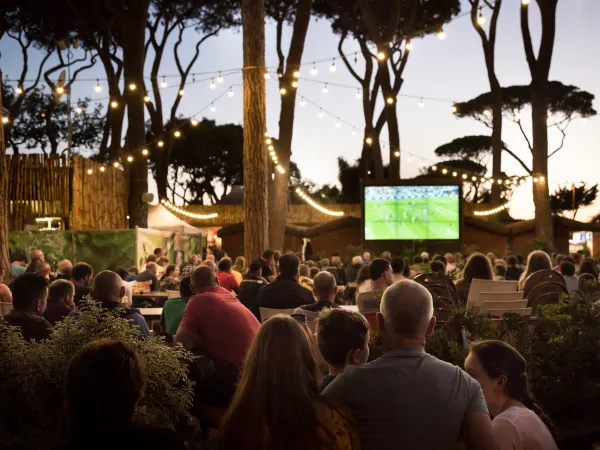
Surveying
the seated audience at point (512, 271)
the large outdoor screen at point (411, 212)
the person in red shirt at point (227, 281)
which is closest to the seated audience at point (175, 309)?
the person in red shirt at point (227, 281)

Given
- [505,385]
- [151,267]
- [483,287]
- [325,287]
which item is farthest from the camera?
[151,267]

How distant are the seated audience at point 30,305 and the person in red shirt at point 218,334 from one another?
77cm

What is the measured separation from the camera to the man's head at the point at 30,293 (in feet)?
14.3

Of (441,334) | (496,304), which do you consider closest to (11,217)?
(496,304)

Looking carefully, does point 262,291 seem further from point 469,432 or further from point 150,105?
point 150,105

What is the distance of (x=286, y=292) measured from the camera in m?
6.71

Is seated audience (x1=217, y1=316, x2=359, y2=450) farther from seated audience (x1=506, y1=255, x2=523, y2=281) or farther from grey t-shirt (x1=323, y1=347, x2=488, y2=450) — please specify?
seated audience (x1=506, y1=255, x2=523, y2=281)

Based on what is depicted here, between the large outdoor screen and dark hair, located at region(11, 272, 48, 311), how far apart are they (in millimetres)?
16959

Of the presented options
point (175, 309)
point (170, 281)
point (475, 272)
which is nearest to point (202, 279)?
point (175, 309)

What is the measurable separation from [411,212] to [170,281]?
1109cm

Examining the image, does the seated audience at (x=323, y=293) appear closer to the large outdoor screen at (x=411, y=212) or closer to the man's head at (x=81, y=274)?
the man's head at (x=81, y=274)

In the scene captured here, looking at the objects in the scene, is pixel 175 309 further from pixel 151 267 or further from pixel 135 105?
pixel 135 105

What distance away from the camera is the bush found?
9.61 feet

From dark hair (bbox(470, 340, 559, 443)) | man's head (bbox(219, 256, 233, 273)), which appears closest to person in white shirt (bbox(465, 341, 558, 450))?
dark hair (bbox(470, 340, 559, 443))
